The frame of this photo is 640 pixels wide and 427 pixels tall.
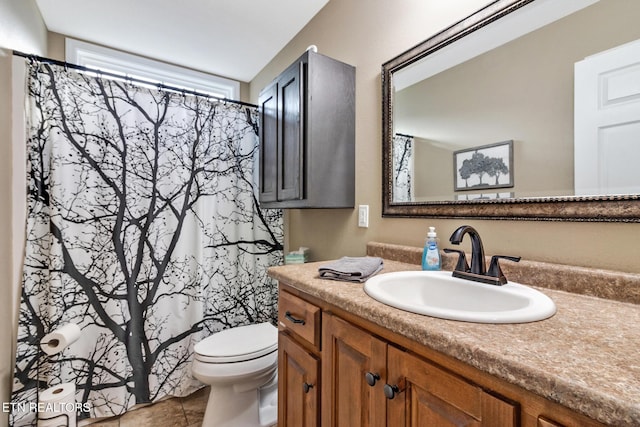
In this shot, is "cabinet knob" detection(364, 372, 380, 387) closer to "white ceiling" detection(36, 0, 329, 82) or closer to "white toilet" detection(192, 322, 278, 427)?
"white toilet" detection(192, 322, 278, 427)

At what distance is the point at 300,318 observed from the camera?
41.8 inches

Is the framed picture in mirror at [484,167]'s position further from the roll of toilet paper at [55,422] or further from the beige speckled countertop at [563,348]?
the roll of toilet paper at [55,422]

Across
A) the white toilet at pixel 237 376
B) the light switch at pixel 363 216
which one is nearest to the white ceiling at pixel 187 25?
the light switch at pixel 363 216

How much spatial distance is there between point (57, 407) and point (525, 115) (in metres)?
2.35

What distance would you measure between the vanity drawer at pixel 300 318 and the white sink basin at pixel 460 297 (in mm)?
217

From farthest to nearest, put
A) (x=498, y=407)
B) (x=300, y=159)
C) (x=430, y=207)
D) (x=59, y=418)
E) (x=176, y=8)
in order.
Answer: (x=176, y=8)
(x=300, y=159)
(x=59, y=418)
(x=430, y=207)
(x=498, y=407)

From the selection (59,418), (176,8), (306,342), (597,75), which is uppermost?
(176,8)

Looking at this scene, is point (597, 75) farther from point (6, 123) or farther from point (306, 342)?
point (6, 123)

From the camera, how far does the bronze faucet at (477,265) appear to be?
2.96 feet

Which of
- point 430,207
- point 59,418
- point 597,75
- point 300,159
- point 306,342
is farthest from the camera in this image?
point 300,159

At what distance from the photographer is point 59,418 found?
143cm

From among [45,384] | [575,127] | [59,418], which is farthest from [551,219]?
[45,384]

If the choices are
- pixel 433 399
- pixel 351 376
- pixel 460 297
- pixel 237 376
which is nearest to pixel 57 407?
pixel 237 376

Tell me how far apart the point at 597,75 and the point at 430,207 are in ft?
2.10
